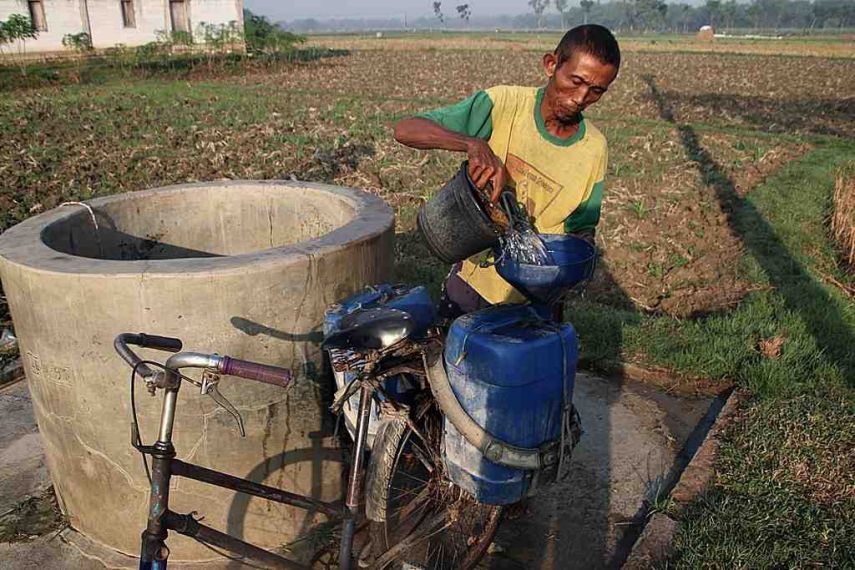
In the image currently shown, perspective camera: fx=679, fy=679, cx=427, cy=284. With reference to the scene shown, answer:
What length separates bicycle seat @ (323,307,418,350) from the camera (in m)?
2.16

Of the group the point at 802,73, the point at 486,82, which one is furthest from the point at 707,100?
the point at 802,73

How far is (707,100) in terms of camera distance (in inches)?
793

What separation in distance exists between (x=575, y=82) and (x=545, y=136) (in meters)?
0.27

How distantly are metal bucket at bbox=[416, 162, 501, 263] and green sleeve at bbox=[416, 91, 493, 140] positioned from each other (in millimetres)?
271

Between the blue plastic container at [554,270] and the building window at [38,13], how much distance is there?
110 ft

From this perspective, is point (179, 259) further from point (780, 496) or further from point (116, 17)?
point (116, 17)

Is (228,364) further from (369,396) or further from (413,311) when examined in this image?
(413,311)

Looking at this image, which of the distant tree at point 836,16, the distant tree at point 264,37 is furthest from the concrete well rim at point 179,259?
the distant tree at point 836,16

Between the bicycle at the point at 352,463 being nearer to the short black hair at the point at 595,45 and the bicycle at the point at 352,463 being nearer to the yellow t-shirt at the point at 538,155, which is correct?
the yellow t-shirt at the point at 538,155

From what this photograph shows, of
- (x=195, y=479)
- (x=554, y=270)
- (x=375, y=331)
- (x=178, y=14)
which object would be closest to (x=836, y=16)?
(x=178, y=14)

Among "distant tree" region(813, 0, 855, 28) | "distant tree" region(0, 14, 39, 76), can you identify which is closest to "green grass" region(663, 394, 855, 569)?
"distant tree" region(0, 14, 39, 76)

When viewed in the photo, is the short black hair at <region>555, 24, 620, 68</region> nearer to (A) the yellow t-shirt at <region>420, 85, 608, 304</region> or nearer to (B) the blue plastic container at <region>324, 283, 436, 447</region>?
(A) the yellow t-shirt at <region>420, 85, 608, 304</region>

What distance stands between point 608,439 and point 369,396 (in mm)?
2105

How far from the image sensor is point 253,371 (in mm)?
1795
